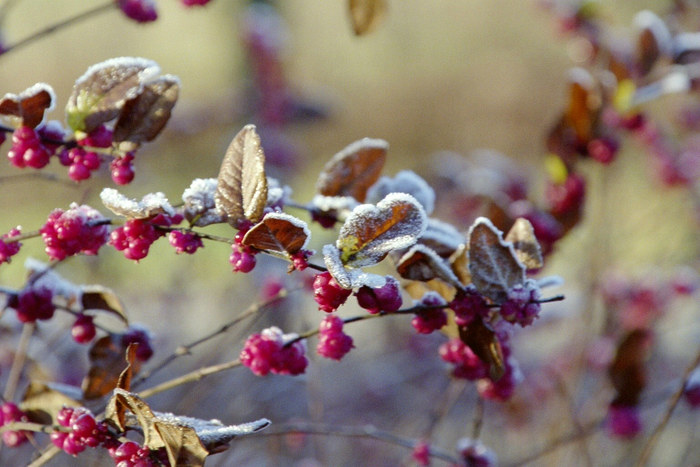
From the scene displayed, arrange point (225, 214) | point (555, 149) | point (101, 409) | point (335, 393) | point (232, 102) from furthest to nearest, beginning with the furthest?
point (232, 102) < point (335, 393) < point (555, 149) < point (101, 409) < point (225, 214)

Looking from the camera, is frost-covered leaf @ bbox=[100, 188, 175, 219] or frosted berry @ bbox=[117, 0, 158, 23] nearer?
frost-covered leaf @ bbox=[100, 188, 175, 219]

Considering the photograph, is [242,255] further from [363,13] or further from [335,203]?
[363,13]

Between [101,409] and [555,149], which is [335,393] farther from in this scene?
[101,409]

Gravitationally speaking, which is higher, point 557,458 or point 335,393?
point 557,458

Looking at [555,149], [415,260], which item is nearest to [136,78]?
[415,260]

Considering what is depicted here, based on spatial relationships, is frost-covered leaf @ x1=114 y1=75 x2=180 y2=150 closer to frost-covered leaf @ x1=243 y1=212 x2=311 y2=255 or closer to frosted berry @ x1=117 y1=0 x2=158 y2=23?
frost-covered leaf @ x1=243 y1=212 x2=311 y2=255

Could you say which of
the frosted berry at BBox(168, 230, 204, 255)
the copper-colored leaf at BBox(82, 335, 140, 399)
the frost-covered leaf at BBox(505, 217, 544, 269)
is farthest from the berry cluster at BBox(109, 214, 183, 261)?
the frost-covered leaf at BBox(505, 217, 544, 269)
